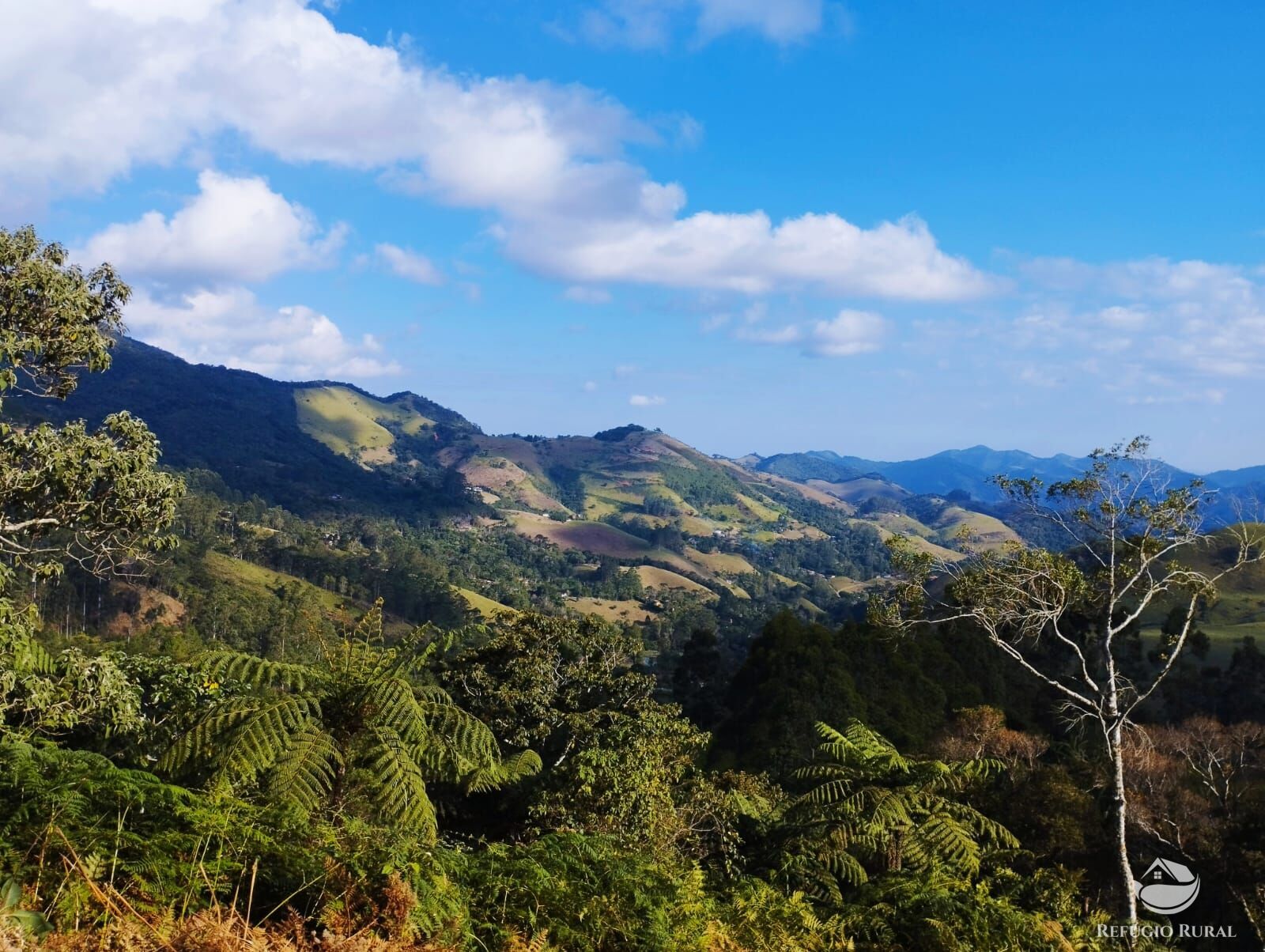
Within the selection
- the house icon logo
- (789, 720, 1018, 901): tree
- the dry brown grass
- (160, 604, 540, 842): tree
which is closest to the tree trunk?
the house icon logo

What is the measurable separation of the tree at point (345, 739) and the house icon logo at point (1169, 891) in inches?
345

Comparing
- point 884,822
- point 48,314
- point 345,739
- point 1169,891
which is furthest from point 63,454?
point 1169,891

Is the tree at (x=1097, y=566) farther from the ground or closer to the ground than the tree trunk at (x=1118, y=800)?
farther from the ground

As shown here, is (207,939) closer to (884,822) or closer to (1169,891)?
(884,822)

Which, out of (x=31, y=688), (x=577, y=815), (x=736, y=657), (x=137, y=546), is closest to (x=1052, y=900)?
(x=577, y=815)

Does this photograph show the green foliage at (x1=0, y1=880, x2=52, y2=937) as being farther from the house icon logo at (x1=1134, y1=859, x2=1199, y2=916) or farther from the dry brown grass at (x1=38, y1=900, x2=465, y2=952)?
the house icon logo at (x1=1134, y1=859, x2=1199, y2=916)

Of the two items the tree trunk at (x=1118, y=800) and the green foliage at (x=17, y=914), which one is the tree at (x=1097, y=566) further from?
the green foliage at (x=17, y=914)

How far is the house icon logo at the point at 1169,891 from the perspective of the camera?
34.5ft

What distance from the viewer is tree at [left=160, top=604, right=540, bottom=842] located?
23.1 ft

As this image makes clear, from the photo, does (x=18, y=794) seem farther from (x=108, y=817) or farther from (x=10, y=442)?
(x=10, y=442)

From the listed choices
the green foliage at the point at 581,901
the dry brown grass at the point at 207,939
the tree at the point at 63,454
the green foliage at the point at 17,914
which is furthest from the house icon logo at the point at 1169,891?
the tree at the point at 63,454

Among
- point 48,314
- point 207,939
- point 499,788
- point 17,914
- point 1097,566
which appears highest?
point 48,314

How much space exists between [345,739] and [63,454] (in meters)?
4.17

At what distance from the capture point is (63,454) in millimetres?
8258
